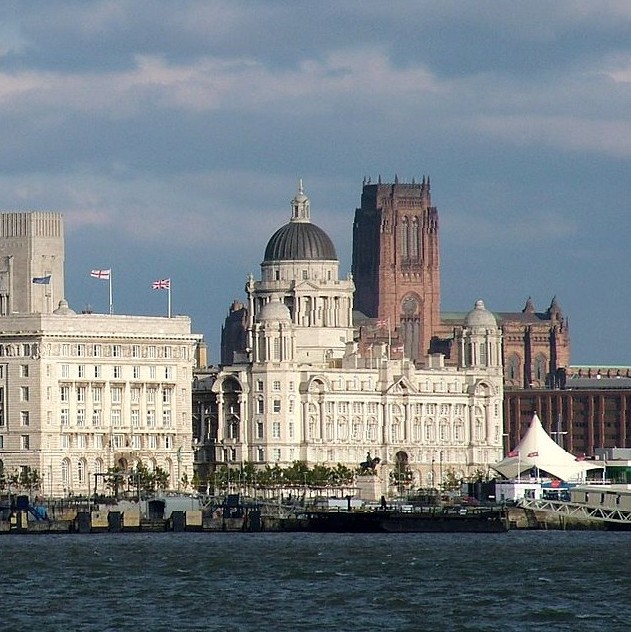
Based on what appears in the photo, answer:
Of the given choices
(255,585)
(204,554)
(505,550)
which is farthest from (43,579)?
(505,550)

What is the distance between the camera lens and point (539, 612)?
477 ft

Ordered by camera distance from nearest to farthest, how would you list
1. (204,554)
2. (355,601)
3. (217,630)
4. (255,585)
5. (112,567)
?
(217,630)
(355,601)
(255,585)
(112,567)
(204,554)

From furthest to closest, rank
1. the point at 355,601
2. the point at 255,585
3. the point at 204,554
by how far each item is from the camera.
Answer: the point at 204,554 < the point at 255,585 < the point at 355,601

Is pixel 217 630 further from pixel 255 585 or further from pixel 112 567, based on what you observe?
pixel 112 567

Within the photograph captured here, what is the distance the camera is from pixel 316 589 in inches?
6319

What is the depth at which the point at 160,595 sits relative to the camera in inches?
6166

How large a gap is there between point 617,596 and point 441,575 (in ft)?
58.3

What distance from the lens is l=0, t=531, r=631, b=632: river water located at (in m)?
142

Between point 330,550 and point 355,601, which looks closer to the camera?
point 355,601

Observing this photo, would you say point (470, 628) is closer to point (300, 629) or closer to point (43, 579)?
point (300, 629)

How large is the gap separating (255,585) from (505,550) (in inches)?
1428

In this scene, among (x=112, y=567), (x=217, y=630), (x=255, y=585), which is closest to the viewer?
(x=217, y=630)

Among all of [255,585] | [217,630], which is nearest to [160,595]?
[255,585]

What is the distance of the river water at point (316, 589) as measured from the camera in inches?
5605
